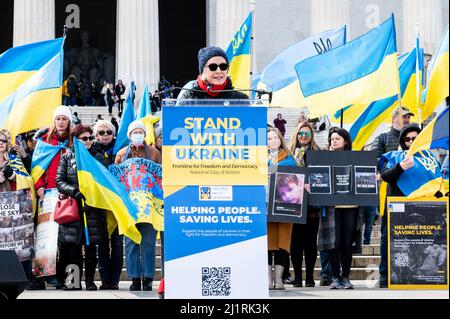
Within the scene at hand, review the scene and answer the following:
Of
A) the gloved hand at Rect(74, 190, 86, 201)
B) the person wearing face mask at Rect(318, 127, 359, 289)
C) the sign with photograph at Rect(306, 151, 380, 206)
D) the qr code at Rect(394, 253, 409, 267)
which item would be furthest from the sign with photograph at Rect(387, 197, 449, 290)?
the gloved hand at Rect(74, 190, 86, 201)

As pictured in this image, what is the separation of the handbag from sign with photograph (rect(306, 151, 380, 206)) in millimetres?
3659

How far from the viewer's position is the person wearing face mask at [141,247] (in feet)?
59.8

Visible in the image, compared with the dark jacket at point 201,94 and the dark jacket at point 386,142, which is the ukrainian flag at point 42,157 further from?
the dark jacket at point 201,94

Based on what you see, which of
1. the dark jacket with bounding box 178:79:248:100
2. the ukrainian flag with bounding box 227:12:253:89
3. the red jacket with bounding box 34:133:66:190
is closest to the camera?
the dark jacket with bounding box 178:79:248:100

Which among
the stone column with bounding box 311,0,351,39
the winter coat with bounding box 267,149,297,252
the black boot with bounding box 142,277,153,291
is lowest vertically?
the black boot with bounding box 142,277,153,291

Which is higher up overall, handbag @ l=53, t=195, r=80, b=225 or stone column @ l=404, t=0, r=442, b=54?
stone column @ l=404, t=0, r=442, b=54

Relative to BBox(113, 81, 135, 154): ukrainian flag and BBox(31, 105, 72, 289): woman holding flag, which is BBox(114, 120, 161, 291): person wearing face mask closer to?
BBox(31, 105, 72, 289): woman holding flag

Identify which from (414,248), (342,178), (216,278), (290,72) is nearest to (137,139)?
(342,178)

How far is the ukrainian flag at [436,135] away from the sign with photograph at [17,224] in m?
6.62

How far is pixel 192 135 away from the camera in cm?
1123

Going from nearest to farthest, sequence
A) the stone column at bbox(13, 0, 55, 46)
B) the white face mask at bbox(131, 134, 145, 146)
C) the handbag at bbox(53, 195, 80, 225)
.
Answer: the white face mask at bbox(131, 134, 145, 146) → the handbag at bbox(53, 195, 80, 225) → the stone column at bbox(13, 0, 55, 46)

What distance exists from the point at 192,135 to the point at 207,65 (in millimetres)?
1582

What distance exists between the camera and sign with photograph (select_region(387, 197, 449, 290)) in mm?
18562

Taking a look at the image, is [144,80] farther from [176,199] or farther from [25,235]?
[176,199]
